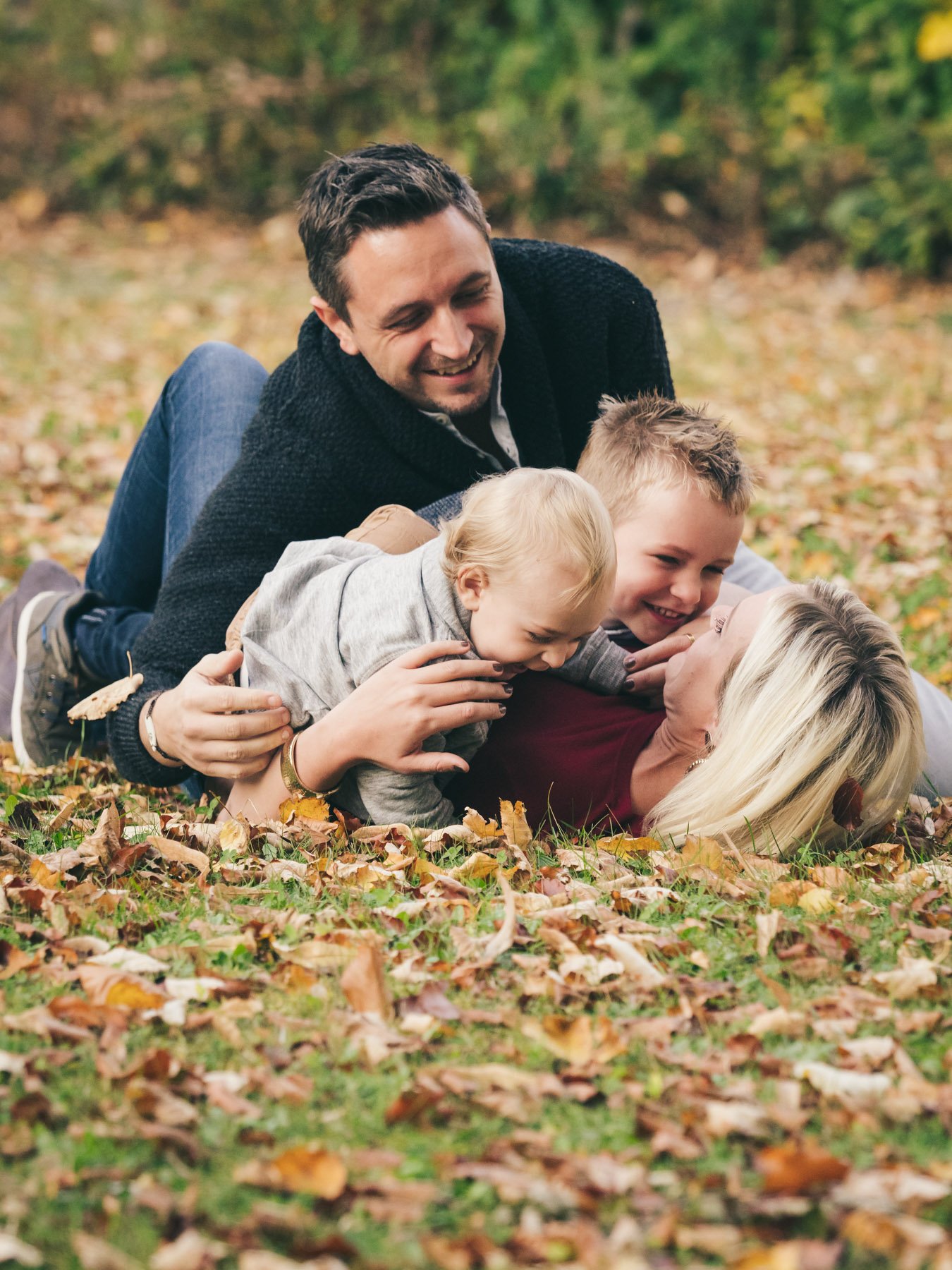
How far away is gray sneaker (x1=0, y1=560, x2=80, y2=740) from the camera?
414 cm

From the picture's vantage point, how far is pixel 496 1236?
187 cm

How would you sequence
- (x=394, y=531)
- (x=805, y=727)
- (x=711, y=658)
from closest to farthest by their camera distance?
1. (x=805, y=727)
2. (x=711, y=658)
3. (x=394, y=531)

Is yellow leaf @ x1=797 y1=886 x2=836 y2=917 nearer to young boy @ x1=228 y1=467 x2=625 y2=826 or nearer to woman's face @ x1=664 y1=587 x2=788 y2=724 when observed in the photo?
woman's face @ x1=664 y1=587 x2=788 y2=724

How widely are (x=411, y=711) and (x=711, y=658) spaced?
734 millimetres

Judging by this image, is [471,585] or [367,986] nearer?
[367,986]

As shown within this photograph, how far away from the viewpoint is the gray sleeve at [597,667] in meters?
3.24

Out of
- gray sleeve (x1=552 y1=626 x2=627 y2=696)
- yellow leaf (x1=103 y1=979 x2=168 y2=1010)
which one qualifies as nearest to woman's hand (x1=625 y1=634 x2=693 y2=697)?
gray sleeve (x1=552 y1=626 x2=627 y2=696)

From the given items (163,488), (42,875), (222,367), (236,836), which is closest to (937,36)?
(222,367)

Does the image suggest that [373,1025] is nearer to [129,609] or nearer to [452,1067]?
[452,1067]

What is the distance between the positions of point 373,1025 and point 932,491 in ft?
17.1

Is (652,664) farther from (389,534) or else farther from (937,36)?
(937,36)

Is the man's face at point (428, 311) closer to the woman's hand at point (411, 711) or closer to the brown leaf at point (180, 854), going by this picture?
the woman's hand at point (411, 711)

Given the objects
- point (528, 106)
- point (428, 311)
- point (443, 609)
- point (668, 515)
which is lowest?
point (443, 609)

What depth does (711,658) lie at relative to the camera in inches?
121
